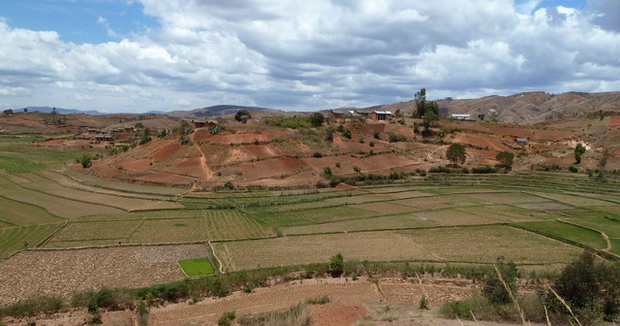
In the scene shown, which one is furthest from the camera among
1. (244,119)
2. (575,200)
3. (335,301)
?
(244,119)

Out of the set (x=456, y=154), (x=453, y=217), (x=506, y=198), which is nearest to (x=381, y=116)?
(x=456, y=154)

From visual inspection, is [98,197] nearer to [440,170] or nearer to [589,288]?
[589,288]

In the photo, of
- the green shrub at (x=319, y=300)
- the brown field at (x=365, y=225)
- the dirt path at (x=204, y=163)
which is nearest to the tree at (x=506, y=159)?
the brown field at (x=365, y=225)

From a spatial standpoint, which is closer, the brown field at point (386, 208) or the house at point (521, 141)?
the brown field at point (386, 208)

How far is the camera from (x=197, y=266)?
97.3 feet

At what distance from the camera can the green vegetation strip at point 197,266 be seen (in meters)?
28.5

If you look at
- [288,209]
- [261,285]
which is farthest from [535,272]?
[288,209]

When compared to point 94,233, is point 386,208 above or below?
below

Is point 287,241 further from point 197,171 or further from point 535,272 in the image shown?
point 197,171

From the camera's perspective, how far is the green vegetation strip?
28.5m

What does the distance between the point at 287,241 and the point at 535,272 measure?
1949 cm

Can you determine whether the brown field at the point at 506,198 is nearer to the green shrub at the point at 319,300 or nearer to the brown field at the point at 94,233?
the green shrub at the point at 319,300

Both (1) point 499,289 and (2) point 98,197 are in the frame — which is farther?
(2) point 98,197

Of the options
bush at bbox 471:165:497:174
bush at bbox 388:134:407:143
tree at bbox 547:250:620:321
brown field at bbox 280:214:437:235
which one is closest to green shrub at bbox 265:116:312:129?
bush at bbox 388:134:407:143
